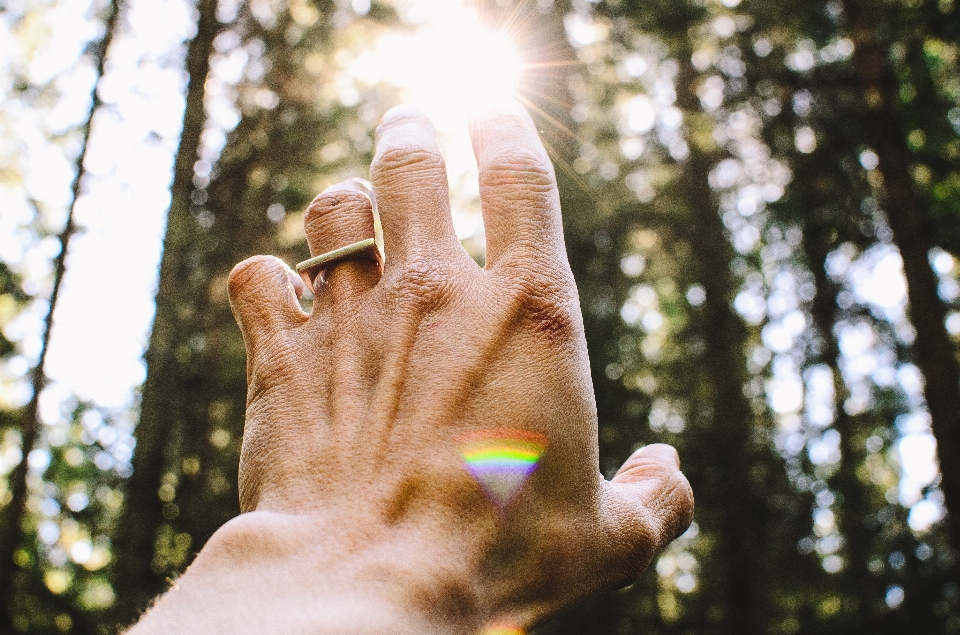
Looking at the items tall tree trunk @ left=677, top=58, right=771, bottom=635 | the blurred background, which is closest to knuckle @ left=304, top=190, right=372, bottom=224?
the blurred background

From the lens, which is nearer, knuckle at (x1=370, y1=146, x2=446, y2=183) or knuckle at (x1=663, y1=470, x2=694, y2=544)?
knuckle at (x1=370, y1=146, x2=446, y2=183)

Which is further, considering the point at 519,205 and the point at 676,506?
the point at 676,506

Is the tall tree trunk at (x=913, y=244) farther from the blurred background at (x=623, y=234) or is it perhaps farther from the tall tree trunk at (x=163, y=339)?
the tall tree trunk at (x=163, y=339)

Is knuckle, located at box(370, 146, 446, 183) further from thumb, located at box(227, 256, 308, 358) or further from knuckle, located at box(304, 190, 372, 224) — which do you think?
thumb, located at box(227, 256, 308, 358)

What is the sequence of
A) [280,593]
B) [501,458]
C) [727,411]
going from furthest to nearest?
[727,411] < [501,458] < [280,593]

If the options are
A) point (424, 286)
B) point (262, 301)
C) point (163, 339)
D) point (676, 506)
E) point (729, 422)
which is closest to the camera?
point (424, 286)

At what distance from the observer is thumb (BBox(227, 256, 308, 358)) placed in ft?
5.19

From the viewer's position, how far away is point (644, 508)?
161 centimetres

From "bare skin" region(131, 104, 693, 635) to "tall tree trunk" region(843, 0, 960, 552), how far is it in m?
6.74

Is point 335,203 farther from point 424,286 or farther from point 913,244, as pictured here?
point 913,244

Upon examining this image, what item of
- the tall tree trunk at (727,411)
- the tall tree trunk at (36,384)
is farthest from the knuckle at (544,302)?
the tall tree trunk at (36,384)

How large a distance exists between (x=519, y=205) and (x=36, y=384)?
13.8 m

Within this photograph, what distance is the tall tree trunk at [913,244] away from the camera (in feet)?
23.0

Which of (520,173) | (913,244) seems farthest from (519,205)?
(913,244)
